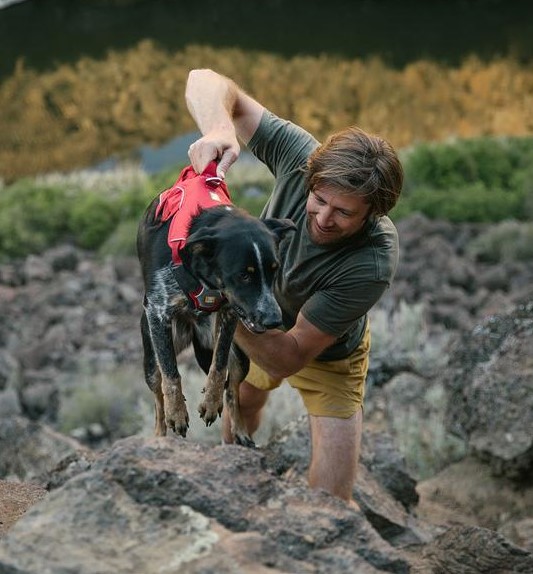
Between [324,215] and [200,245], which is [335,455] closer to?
[324,215]

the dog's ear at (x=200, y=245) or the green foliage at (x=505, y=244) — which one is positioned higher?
the dog's ear at (x=200, y=245)

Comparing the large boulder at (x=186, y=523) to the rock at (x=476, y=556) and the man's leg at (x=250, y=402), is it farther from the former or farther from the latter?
the man's leg at (x=250, y=402)

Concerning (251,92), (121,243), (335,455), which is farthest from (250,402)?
(251,92)

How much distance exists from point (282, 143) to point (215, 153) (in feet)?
2.77

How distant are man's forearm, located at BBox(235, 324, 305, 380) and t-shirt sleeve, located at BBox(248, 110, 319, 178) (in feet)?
2.72

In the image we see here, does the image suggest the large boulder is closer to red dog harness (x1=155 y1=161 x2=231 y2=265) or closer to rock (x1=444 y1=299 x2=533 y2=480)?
red dog harness (x1=155 y1=161 x2=231 y2=265)

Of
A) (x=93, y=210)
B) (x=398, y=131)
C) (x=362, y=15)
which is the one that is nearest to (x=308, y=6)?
(x=362, y=15)

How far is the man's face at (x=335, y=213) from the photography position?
4.68 metres

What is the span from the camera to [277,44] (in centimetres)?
2786

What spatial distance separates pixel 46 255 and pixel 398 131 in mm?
9075

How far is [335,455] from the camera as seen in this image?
17.9ft

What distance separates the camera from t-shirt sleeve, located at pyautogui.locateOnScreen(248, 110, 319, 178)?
17.5 ft

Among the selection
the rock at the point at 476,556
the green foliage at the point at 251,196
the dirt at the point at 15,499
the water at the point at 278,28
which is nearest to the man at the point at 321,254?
the dirt at the point at 15,499

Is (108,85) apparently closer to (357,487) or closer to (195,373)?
(195,373)
